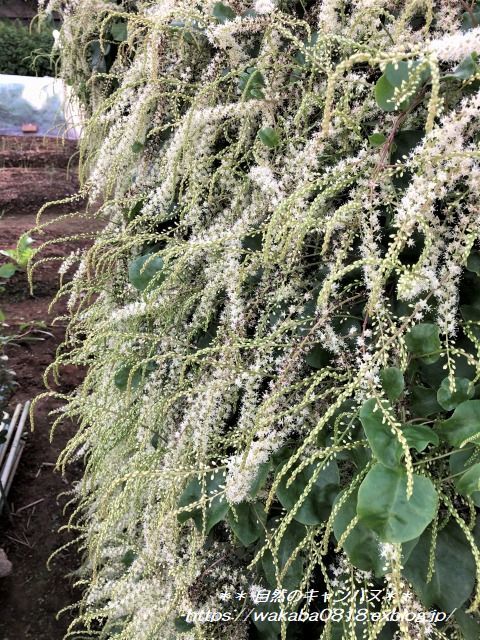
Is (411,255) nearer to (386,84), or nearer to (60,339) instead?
(386,84)

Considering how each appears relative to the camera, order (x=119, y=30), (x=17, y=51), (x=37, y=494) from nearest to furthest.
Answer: (x=119, y=30), (x=37, y=494), (x=17, y=51)

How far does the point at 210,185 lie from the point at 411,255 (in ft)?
1.26

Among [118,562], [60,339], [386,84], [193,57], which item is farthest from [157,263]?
[60,339]

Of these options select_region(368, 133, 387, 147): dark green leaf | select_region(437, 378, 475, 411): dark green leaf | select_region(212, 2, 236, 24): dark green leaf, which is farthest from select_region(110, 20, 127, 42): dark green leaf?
select_region(437, 378, 475, 411): dark green leaf

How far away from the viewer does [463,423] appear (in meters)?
0.60

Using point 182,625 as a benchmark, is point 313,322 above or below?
above

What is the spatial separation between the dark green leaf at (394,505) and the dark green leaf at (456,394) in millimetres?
92

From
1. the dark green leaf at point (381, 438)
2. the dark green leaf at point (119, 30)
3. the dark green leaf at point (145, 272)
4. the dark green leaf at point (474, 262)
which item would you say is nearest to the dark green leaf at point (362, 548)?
the dark green leaf at point (381, 438)

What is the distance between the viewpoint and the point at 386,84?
1.91 feet

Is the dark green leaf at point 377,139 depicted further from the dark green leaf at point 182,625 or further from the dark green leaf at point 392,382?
the dark green leaf at point 182,625

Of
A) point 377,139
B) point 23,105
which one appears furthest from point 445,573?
point 23,105

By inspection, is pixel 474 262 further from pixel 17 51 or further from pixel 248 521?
pixel 17 51

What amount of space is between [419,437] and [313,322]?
0.22 meters

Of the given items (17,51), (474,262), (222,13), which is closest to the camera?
(474,262)
